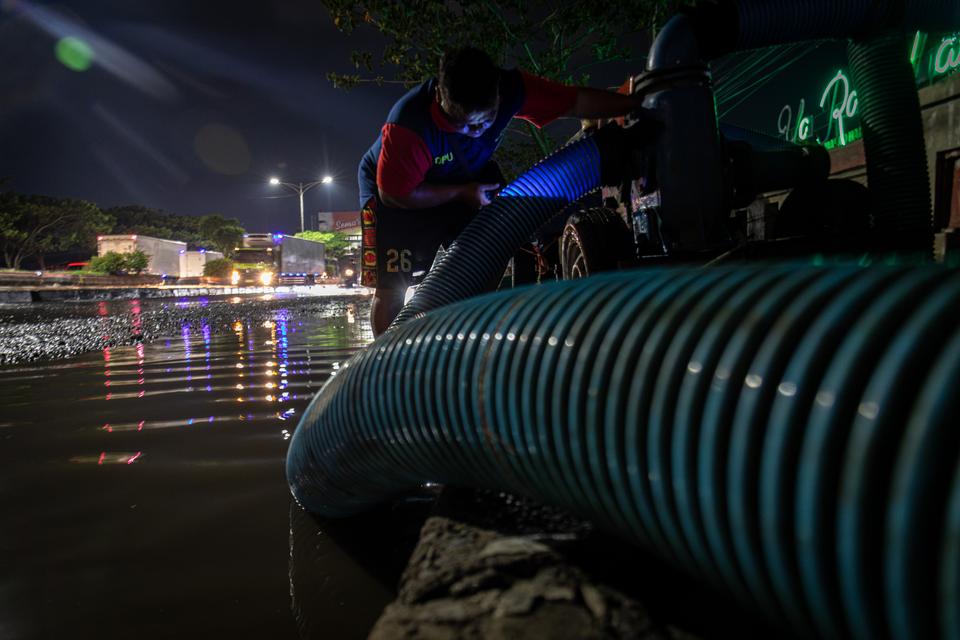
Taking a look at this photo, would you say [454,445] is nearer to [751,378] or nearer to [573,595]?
[573,595]

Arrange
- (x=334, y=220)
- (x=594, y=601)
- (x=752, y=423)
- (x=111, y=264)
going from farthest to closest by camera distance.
Result: (x=334, y=220), (x=111, y=264), (x=594, y=601), (x=752, y=423)

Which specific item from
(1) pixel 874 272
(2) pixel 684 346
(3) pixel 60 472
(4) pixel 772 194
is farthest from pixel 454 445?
(4) pixel 772 194

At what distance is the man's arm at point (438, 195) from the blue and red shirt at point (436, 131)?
50 millimetres

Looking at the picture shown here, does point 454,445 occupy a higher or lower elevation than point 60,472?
higher

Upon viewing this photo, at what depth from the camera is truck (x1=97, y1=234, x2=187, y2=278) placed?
35.9 metres

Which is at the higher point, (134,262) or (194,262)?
(194,262)

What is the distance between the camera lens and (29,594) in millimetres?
1408

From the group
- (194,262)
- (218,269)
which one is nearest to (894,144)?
(218,269)

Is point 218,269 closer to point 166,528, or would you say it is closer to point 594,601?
A: point 166,528

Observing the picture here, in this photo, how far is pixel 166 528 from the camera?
5.72ft

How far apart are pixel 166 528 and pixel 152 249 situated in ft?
139

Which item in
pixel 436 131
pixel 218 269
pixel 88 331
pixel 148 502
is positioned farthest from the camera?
pixel 218 269

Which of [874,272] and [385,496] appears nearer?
[874,272]

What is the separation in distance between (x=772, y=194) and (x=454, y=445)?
18.4 feet
